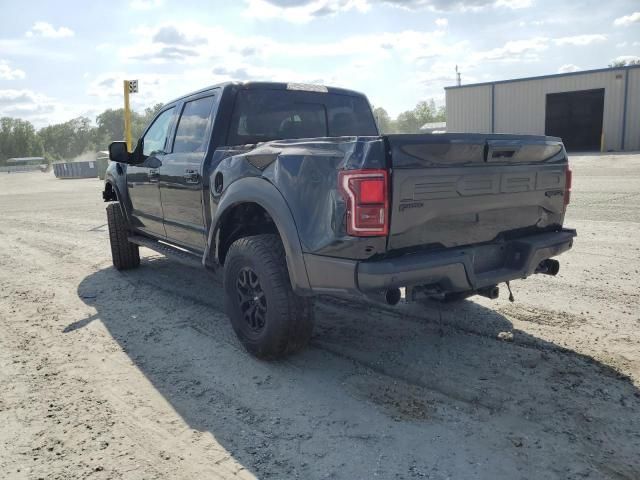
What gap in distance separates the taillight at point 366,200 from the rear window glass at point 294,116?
184 centimetres

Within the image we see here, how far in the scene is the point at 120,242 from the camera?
6633 millimetres

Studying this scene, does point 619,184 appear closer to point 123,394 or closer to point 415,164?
point 415,164

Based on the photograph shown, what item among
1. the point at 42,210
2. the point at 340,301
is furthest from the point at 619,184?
the point at 42,210

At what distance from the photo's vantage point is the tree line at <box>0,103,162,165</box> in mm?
99000

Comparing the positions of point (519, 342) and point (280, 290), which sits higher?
point (280, 290)

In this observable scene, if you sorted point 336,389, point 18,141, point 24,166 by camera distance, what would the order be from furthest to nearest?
point 18,141
point 24,166
point 336,389

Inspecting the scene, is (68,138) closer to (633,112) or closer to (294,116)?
(633,112)

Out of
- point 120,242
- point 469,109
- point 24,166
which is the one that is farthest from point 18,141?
point 120,242

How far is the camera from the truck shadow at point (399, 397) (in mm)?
2541

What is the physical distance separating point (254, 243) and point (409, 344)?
142 centimetres

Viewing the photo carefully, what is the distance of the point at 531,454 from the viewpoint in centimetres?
256

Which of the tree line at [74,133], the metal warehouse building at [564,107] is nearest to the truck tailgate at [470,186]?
the metal warehouse building at [564,107]

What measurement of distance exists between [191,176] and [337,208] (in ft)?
6.64

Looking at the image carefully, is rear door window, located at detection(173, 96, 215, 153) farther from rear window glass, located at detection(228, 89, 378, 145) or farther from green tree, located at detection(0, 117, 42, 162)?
green tree, located at detection(0, 117, 42, 162)
